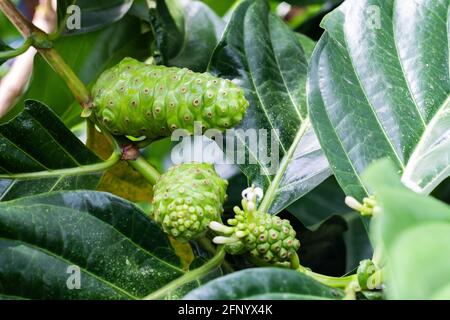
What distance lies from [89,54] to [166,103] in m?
0.51

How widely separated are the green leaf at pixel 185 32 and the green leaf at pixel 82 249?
1.50ft

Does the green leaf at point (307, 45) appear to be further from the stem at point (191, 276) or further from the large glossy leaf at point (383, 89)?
the stem at point (191, 276)

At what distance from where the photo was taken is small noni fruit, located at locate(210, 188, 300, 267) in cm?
87

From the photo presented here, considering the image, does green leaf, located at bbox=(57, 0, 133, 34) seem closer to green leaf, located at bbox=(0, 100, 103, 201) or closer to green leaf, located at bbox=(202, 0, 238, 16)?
green leaf, located at bbox=(0, 100, 103, 201)

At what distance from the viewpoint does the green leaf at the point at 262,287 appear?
2.21 ft

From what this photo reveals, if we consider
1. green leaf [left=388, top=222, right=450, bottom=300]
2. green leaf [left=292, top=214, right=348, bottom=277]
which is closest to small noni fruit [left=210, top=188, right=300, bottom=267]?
green leaf [left=388, top=222, right=450, bottom=300]

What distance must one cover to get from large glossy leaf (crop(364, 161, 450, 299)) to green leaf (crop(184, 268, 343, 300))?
0.67ft

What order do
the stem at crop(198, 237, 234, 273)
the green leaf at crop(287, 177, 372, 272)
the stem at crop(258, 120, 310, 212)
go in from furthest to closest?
1. the green leaf at crop(287, 177, 372, 272)
2. the stem at crop(258, 120, 310, 212)
3. the stem at crop(198, 237, 234, 273)

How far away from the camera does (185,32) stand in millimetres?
1358

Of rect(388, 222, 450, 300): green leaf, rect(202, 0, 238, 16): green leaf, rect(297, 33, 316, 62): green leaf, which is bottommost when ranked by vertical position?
rect(202, 0, 238, 16): green leaf

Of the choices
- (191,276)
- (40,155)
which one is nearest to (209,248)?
(191,276)

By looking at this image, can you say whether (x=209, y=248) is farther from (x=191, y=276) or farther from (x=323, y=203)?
(x=323, y=203)

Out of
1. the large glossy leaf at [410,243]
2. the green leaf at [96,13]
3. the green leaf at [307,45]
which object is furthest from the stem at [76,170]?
the large glossy leaf at [410,243]

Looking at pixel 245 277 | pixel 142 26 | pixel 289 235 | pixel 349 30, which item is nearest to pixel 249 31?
pixel 349 30
